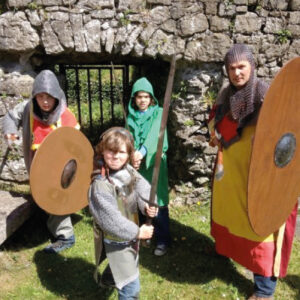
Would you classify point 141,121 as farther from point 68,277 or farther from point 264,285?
point 264,285

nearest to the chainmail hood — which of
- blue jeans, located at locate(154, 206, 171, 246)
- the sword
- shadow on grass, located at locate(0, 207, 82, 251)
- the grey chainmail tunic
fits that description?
the grey chainmail tunic

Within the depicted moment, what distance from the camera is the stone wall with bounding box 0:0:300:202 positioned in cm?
305

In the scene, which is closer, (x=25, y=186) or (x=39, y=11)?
(x=39, y=11)

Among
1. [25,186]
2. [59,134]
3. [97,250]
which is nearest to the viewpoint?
[97,250]

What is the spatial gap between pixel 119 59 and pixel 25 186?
1724mm

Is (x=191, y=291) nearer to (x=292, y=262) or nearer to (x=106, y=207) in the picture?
(x=292, y=262)

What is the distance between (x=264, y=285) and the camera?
7.37ft

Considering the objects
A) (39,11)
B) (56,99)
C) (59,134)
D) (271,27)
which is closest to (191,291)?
(59,134)

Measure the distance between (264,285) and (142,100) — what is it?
158 cm

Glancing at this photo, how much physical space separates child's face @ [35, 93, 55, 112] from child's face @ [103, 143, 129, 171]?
898mm

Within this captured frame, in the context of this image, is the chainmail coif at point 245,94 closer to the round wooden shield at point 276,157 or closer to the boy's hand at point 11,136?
the round wooden shield at point 276,157

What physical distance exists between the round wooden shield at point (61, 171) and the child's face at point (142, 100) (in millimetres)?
513

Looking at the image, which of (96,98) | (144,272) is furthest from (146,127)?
(96,98)

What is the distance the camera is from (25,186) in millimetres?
3613
